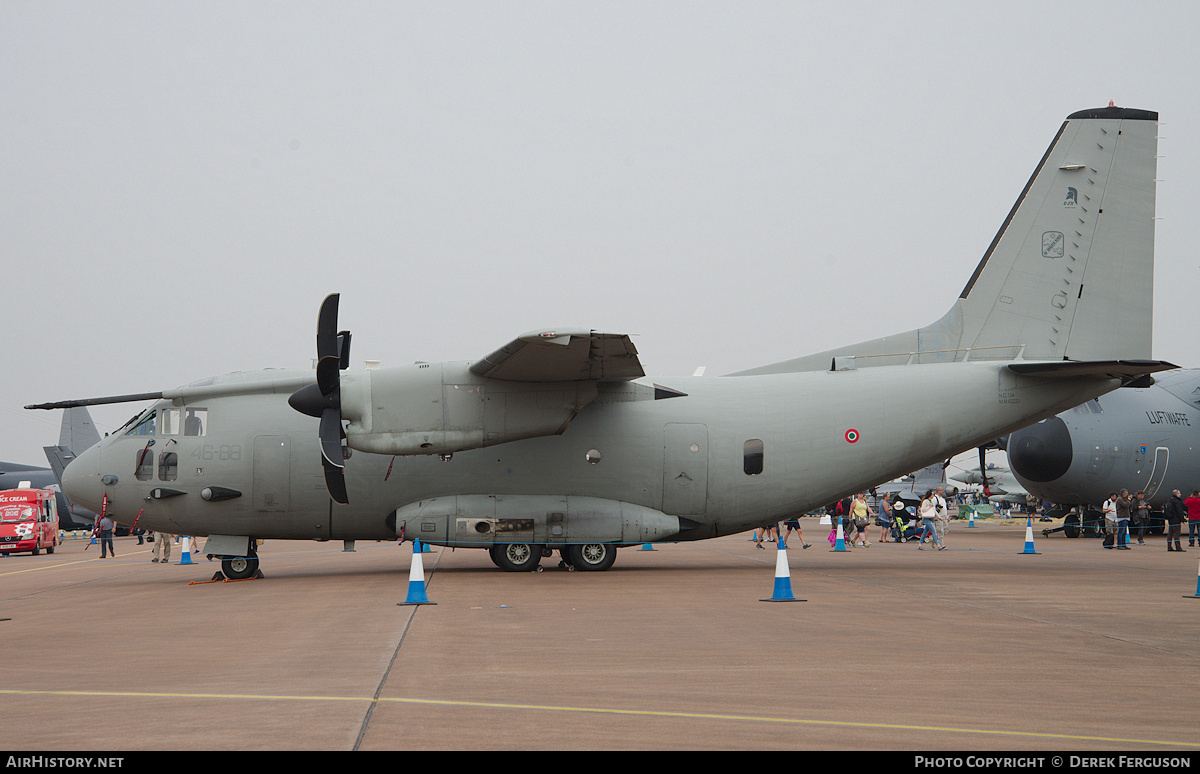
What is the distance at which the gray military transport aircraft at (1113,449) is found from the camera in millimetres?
29188

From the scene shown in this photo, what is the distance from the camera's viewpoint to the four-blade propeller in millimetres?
15172

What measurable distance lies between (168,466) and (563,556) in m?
7.74

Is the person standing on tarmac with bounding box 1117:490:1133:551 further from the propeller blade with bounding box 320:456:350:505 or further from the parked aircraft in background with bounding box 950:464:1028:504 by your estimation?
the parked aircraft in background with bounding box 950:464:1028:504

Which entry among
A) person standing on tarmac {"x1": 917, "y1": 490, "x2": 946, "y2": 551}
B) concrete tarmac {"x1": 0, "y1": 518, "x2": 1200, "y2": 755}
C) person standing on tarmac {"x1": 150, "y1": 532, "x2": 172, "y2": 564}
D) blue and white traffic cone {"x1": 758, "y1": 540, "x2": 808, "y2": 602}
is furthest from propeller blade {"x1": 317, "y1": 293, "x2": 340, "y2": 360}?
person standing on tarmac {"x1": 917, "y1": 490, "x2": 946, "y2": 551}

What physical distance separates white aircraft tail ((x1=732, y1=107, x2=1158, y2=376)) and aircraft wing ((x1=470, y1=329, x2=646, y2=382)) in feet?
17.9

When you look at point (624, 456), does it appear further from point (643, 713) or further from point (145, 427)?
point (643, 713)

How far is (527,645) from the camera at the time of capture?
9234 millimetres

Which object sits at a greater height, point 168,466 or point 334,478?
point 168,466

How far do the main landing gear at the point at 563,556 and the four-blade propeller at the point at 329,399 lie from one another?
3.45 metres

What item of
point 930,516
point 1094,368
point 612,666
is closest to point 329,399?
point 612,666

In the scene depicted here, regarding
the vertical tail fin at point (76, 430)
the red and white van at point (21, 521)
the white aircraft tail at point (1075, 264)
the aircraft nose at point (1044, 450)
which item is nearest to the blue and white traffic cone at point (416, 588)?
the white aircraft tail at point (1075, 264)

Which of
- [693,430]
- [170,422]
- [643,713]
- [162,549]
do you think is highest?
[170,422]

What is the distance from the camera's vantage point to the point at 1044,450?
2927 cm
